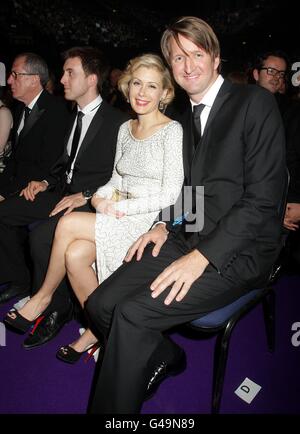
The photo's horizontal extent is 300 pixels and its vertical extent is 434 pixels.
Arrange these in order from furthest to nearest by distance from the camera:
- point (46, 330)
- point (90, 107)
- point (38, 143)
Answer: point (38, 143) < point (90, 107) < point (46, 330)

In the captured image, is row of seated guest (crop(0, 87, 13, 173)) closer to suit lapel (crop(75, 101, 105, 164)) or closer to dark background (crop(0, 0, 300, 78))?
suit lapel (crop(75, 101, 105, 164))

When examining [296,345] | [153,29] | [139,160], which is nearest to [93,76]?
[139,160]

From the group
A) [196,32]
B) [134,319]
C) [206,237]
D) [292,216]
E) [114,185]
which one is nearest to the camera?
[134,319]

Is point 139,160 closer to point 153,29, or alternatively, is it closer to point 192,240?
point 192,240

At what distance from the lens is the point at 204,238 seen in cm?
155

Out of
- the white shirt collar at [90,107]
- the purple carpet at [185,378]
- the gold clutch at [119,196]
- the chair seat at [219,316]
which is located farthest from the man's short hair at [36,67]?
the chair seat at [219,316]

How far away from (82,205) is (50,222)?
0.25m

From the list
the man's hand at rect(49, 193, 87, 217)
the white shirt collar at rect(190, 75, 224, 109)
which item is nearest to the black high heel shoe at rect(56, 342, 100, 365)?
the man's hand at rect(49, 193, 87, 217)

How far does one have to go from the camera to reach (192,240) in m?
1.70

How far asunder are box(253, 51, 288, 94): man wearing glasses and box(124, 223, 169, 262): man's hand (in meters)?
2.29

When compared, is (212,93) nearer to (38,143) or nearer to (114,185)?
(114,185)

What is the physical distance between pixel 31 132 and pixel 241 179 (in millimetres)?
1967

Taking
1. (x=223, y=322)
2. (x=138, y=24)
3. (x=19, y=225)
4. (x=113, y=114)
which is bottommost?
(x=223, y=322)

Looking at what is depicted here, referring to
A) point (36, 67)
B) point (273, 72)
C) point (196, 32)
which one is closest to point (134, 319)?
point (196, 32)
